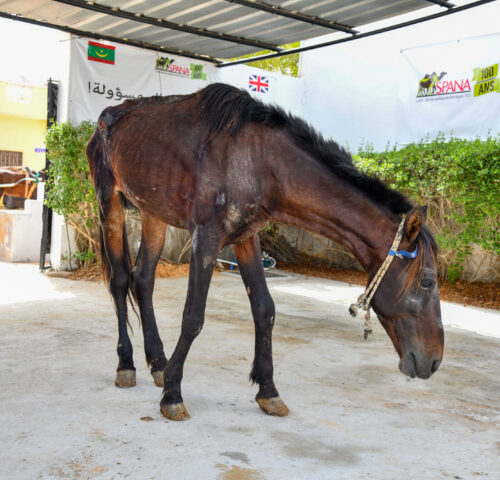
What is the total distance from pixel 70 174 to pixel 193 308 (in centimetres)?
557

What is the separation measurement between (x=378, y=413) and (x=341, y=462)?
0.74 metres

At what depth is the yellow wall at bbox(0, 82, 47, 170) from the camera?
69.2 ft

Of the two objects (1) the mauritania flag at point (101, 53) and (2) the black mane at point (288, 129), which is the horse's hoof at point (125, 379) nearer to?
(2) the black mane at point (288, 129)

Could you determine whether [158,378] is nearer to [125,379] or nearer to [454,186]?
[125,379]

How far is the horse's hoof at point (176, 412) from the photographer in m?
2.94

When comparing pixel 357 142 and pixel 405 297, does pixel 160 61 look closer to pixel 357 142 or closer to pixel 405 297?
pixel 357 142

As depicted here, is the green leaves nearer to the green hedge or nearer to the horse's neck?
the green hedge

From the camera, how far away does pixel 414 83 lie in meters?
10.7

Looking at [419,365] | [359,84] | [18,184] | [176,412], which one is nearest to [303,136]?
[419,365]

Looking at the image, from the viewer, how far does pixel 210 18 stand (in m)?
7.39

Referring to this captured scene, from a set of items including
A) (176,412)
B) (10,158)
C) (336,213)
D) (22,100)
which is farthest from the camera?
(10,158)

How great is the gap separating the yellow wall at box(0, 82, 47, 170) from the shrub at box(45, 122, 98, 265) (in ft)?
48.0

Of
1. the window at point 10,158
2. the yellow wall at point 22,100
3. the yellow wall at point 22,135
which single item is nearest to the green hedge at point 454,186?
the yellow wall at point 22,100

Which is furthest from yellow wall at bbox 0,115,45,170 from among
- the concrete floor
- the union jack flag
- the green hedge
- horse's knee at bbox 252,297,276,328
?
horse's knee at bbox 252,297,276,328
